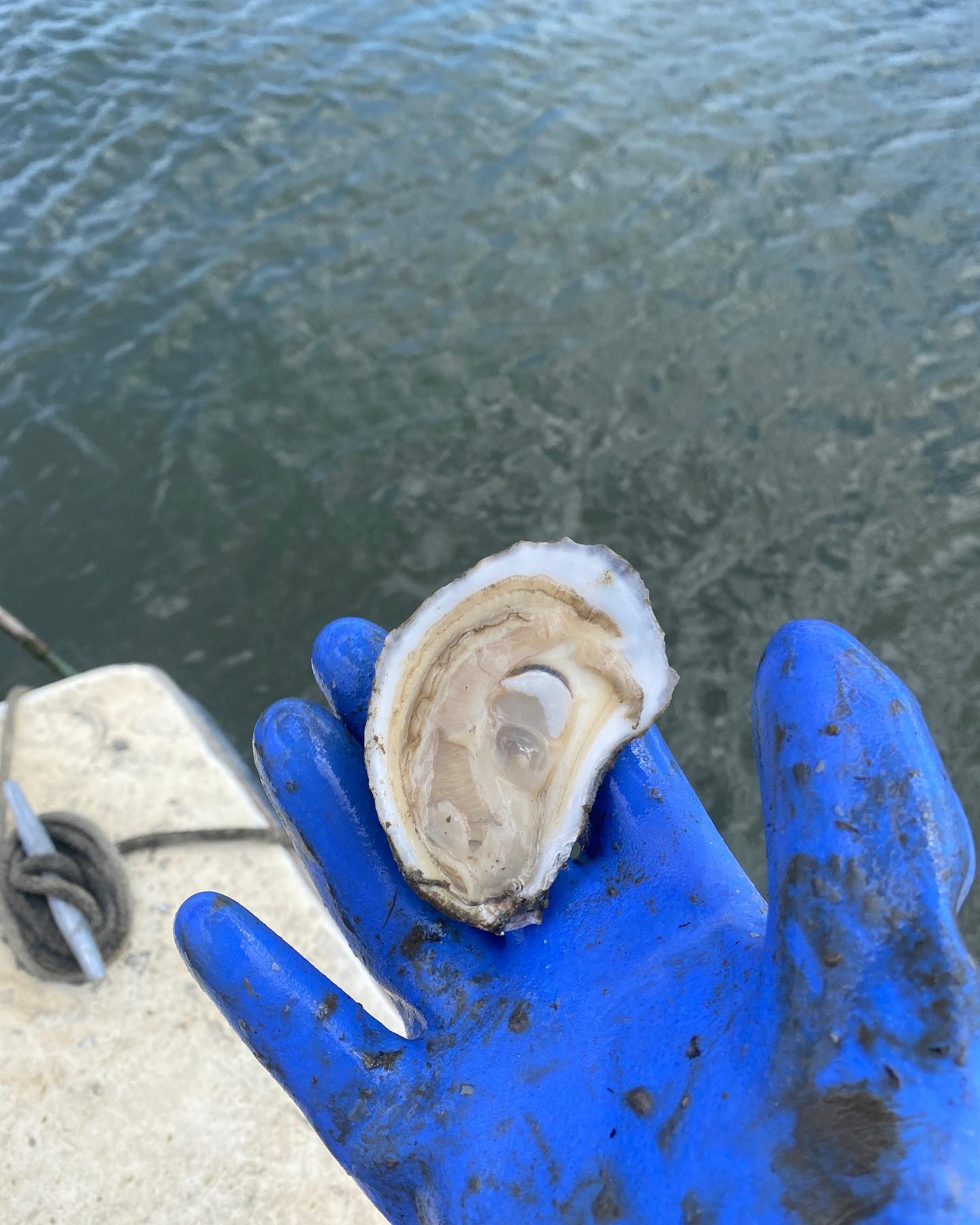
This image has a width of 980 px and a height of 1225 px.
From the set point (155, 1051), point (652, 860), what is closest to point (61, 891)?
point (155, 1051)

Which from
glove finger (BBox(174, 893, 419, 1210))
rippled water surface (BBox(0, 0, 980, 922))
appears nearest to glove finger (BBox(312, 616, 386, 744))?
glove finger (BBox(174, 893, 419, 1210))

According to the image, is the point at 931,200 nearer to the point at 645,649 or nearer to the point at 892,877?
the point at 645,649

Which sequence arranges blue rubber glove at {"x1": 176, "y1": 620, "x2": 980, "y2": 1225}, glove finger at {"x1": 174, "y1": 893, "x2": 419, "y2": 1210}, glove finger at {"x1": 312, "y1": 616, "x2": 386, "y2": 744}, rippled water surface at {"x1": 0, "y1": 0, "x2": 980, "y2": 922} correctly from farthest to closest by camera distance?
rippled water surface at {"x1": 0, "y1": 0, "x2": 980, "y2": 922} < glove finger at {"x1": 312, "y1": 616, "x2": 386, "y2": 744} < glove finger at {"x1": 174, "y1": 893, "x2": 419, "y2": 1210} < blue rubber glove at {"x1": 176, "y1": 620, "x2": 980, "y2": 1225}

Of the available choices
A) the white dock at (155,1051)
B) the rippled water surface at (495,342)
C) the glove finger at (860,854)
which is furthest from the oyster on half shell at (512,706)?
the rippled water surface at (495,342)

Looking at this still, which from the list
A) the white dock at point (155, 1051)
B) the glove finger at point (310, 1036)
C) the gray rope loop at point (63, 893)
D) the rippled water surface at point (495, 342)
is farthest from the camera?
the rippled water surface at point (495, 342)

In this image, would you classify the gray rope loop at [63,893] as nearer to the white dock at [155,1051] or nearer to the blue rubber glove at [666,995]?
the white dock at [155,1051]

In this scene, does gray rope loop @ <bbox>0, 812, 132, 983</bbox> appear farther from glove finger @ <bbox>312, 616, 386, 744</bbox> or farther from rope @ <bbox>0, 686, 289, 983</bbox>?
glove finger @ <bbox>312, 616, 386, 744</bbox>
